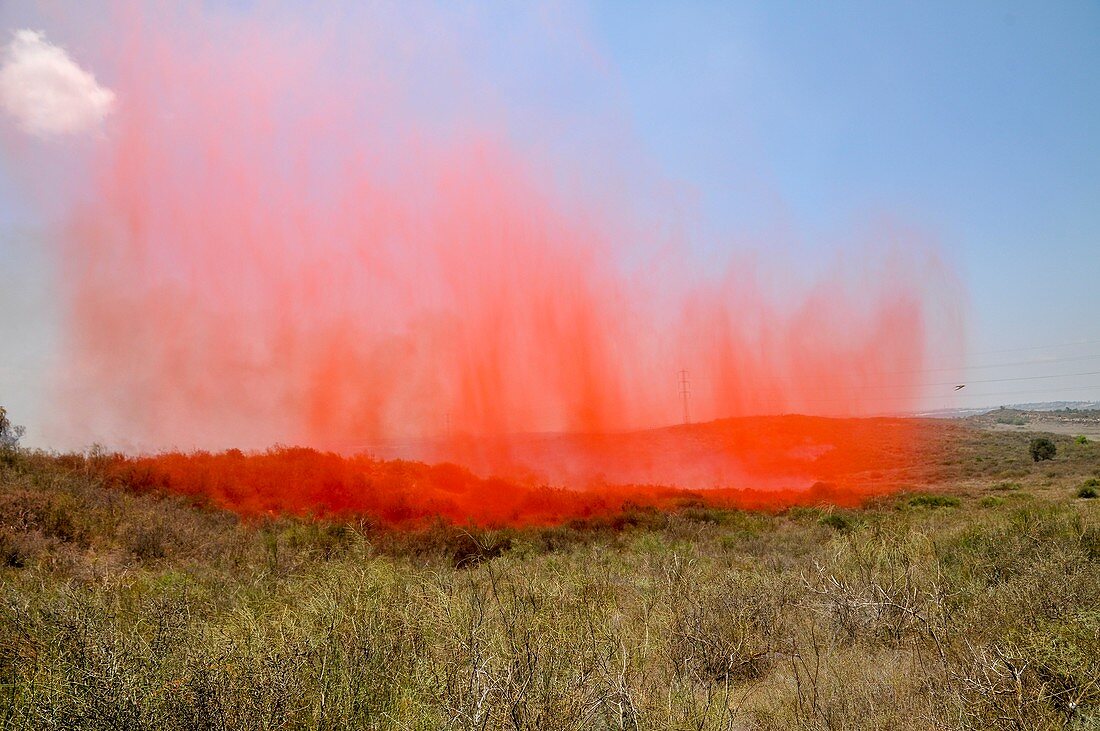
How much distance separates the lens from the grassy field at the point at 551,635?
407cm

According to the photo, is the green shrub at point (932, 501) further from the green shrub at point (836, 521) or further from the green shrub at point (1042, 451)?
the green shrub at point (1042, 451)

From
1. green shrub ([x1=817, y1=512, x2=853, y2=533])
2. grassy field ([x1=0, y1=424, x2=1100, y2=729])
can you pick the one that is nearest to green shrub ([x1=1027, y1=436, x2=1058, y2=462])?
green shrub ([x1=817, y1=512, x2=853, y2=533])

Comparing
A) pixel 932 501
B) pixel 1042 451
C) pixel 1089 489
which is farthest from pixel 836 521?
pixel 1042 451

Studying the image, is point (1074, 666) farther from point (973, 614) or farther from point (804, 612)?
point (804, 612)

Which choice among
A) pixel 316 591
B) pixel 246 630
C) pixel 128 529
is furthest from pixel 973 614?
pixel 128 529

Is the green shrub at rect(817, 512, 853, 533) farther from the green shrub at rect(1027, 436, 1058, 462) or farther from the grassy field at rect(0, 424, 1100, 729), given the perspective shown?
the green shrub at rect(1027, 436, 1058, 462)

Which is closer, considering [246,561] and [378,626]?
[378,626]

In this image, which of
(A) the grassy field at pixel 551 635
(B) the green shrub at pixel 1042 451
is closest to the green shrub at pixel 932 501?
(A) the grassy field at pixel 551 635

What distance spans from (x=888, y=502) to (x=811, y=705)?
24.9 meters

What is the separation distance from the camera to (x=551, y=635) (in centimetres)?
584

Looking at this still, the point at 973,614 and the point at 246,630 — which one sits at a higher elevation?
the point at 246,630

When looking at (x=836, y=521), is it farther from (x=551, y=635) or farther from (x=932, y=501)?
(x=551, y=635)

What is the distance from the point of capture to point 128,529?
506 inches

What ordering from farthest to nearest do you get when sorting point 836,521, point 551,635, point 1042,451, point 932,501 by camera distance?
point 1042,451 → point 932,501 → point 836,521 → point 551,635
